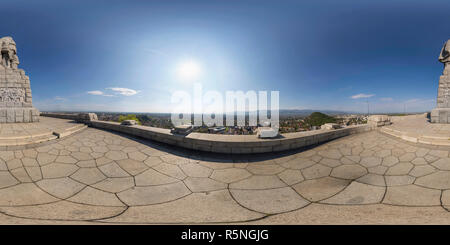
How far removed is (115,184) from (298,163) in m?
4.24

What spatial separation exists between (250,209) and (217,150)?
248 centimetres

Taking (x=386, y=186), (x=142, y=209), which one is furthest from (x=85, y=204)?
(x=386, y=186)

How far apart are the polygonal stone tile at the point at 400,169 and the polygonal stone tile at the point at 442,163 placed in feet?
1.37

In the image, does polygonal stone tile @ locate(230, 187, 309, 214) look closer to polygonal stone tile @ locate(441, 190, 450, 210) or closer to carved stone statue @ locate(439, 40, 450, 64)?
polygonal stone tile @ locate(441, 190, 450, 210)

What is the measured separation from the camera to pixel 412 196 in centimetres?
264

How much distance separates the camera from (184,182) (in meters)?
3.42

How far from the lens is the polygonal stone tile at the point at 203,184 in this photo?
3.18 metres

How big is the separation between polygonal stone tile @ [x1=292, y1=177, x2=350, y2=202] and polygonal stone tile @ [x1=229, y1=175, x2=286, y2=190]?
370 millimetres

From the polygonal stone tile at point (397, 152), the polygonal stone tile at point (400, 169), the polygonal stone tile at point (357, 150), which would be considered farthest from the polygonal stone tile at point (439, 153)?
the polygonal stone tile at point (357, 150)

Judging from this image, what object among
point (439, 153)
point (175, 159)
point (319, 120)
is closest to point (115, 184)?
point (175, 159)

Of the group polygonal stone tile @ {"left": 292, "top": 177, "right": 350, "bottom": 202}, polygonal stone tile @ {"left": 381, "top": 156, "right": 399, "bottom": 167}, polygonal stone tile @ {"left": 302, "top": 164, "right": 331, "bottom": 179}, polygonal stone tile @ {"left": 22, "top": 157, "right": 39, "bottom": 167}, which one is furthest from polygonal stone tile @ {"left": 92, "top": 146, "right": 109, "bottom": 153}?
polygonal stone tile @ {"left": 381, "top": 156, "right": 399, "bottom": 167}

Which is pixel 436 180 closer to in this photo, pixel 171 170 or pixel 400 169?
pixel 400 169

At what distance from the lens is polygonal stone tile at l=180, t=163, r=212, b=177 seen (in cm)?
380

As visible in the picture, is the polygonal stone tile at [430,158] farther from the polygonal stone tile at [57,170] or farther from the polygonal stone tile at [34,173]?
the polygonal stone tile at [34,173]
